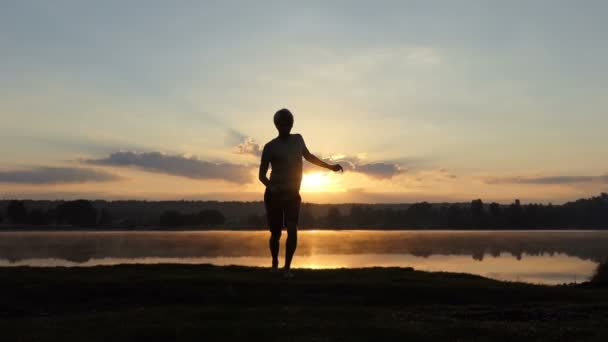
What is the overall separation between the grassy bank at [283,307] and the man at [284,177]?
58.0 inches

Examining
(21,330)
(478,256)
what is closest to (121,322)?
(21,330)

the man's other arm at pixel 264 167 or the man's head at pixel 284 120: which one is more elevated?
the man's head at pixel 284 120

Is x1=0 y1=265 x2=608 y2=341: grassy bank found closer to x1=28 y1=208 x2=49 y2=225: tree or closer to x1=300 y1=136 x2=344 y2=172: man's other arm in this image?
x1=300 y1=136 x2=344 y2=172: man's other arm

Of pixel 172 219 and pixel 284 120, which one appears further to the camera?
pixel 172 219

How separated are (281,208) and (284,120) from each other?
249 cm

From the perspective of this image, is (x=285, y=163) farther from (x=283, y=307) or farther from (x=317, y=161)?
(x=283, y=307)

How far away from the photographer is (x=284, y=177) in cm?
1797

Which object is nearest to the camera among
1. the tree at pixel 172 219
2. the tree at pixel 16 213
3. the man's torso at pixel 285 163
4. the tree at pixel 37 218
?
the man's torso at pixel 285 163

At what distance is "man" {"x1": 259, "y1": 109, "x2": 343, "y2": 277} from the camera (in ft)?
59.0

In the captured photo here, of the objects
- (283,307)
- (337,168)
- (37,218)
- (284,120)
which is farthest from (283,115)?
(37,218)

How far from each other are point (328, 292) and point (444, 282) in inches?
161

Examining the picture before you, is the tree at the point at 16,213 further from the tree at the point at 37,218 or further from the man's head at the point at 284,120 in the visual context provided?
the man's head at the point at 284,120

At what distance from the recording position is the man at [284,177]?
17969 mm

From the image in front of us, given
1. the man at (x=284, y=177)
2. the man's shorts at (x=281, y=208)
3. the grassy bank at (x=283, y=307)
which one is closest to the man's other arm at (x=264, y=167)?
the man at (x=284, y=177)
